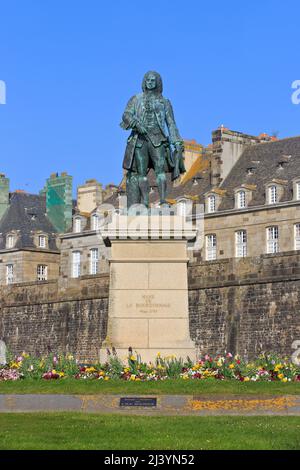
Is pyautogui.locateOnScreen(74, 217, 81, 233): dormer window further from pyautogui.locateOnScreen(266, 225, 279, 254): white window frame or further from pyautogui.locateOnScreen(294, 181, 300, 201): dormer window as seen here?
pyautogui.locateOnScreen(294, 181, 300, 201): dormer window

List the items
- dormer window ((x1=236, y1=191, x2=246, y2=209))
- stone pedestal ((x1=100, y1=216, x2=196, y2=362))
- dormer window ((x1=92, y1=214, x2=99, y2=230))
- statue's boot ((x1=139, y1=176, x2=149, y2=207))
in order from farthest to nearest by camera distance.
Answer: dormer window ((x1=92, y1=214, x2=99, y2=230))
dormer window ((x1=236, y1=191, x2=246, y2=209))
statue's boot ((x1=139, y1=176, x2=149, y2=207))
stone pedestal ((x1=100, y1=216, x2=196, y2=362))

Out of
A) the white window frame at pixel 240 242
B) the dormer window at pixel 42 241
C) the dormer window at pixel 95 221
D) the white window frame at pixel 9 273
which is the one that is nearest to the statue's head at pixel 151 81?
the white window frame at pixel 240 242

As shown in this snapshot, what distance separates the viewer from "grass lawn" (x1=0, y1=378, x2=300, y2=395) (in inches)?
901

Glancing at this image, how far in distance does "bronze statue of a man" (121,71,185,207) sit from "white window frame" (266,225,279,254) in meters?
49.8

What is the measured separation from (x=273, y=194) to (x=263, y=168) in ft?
12.0

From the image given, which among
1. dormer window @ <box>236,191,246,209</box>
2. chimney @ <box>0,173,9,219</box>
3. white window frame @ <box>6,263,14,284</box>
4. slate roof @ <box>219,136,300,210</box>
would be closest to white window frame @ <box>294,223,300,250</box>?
slate roof @ <box>219,136,300,210</box>

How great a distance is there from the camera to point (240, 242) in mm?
79938

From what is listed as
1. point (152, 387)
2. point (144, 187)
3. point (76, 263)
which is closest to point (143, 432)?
point (152, 387)

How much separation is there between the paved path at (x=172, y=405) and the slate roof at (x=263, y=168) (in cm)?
5506

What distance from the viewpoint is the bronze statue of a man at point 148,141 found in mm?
27703

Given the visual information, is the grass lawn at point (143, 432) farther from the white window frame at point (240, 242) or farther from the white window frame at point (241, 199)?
the white window frame at point (241, 199)

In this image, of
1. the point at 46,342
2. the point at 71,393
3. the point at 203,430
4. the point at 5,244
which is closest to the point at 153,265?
the point at 71,393

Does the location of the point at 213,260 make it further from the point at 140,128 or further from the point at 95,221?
the point at 95,221
